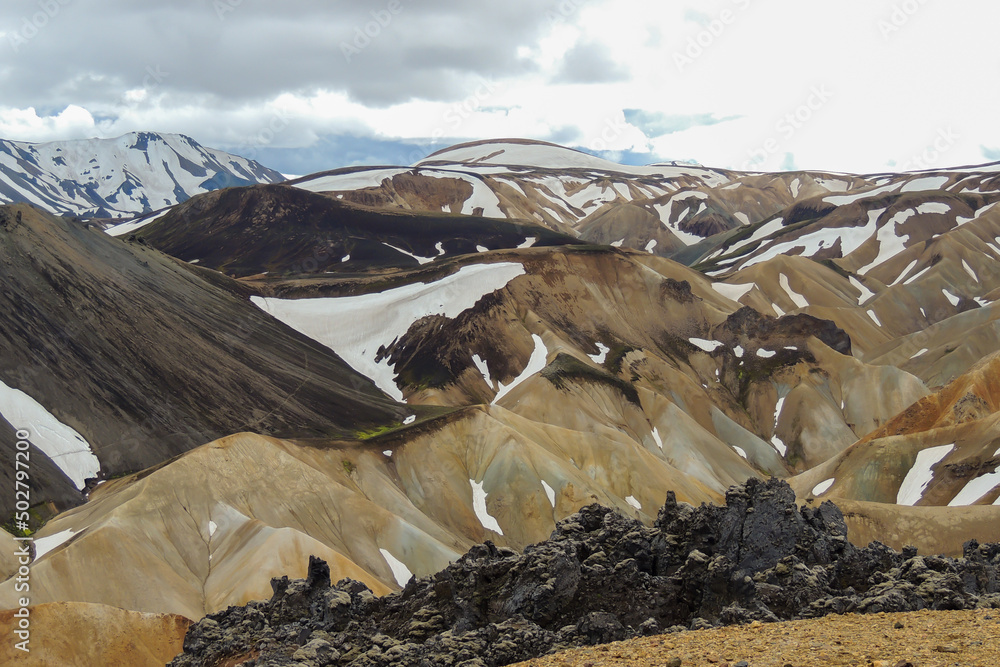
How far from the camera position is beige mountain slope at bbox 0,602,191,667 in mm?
34125

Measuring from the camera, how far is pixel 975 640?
13.0m

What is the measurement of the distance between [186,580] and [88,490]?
13479 mm

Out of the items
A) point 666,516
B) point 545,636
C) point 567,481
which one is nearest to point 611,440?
point 567,481

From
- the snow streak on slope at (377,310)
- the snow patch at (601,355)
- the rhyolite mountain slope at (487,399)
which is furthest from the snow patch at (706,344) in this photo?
the snow streak on slope at (377,310)

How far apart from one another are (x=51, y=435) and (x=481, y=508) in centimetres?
2970

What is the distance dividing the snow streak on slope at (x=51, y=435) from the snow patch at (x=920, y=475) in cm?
5741

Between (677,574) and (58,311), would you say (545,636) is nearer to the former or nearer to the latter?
(677,574)

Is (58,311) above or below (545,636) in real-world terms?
above

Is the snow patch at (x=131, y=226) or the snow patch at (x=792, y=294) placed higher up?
the snow patch at (x=131, y=226)

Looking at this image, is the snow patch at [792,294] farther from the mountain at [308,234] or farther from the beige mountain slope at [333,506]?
the beige mountain slope at [333,506]

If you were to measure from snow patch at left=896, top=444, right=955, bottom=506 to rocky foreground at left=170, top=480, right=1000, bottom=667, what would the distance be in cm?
4427

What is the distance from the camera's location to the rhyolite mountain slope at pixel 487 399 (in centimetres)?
4938

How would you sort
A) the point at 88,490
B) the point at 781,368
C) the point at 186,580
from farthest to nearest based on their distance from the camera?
the point at 781,368 → the point at 88,490 → the point at 186,580

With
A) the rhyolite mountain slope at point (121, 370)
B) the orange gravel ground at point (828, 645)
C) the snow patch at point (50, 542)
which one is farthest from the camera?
the rhyolite mountain slope at point (121, 370)
